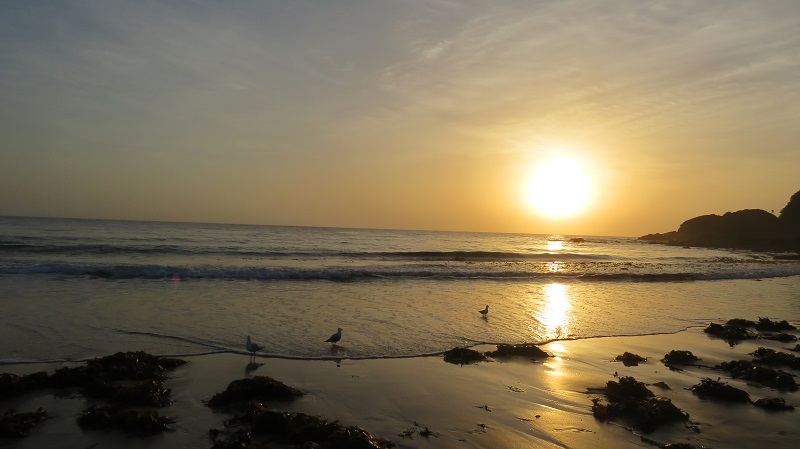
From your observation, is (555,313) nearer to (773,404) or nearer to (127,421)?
(773,404)

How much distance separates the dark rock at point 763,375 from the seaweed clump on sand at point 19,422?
447 inches

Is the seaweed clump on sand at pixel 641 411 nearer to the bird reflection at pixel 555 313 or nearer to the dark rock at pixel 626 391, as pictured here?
the dark rock at pixel 626 391

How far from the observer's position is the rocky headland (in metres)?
76.9

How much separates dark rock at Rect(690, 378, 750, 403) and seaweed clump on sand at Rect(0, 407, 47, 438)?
9698 millimetres

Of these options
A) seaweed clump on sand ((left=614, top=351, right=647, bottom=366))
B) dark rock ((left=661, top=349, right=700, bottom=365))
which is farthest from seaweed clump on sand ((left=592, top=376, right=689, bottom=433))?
dark rock ((left=661, top=349, right=700, bottom=365))

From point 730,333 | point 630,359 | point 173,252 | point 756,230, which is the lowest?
point 173,252

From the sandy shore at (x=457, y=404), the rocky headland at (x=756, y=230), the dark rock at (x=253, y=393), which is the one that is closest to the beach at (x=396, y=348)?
the sandy shore at (x=457, y=404)

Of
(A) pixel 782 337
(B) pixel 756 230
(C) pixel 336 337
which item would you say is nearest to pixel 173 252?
(C) pixel 336 337

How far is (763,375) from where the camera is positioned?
870 cm

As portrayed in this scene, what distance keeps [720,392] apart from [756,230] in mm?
94883

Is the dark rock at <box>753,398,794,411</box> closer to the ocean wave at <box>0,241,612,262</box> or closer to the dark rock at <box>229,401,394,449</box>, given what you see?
the dark rock at <box>229,401,394,449</box>

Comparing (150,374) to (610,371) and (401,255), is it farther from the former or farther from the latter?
(401,255)

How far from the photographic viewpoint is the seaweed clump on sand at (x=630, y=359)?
981 centimetres

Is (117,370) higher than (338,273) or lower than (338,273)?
higher
